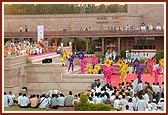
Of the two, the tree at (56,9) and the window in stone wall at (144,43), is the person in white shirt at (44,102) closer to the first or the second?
the window in stone wall at (144,43)

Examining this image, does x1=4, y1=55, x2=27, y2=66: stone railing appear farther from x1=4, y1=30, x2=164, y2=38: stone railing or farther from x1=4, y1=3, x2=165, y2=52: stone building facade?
x1=4, y1=3, x2=165, y2=52: stone building facade

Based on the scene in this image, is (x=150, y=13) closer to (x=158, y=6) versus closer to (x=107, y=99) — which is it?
(x=158, y=6)

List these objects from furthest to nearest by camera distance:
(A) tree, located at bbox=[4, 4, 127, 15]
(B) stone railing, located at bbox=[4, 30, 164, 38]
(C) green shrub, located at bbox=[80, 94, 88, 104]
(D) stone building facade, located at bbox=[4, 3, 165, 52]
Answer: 1. (A) tree, located at bbox=[4, 4, 127, 15]
2. (D) stone building facade, located at bbox=[4, 3, 165, 52]
3. (B) stone railing, located at bbox=[4, 30, 164, 38]
4. (C) green shrub, located at bbox=[80, 94, 88, 104]

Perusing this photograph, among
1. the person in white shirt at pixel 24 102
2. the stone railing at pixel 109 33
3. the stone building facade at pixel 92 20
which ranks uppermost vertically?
the stone building facade at pixel 92 20

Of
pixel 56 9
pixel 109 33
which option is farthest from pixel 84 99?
pixel 56 9

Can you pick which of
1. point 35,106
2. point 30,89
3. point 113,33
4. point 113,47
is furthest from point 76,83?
point 113,47

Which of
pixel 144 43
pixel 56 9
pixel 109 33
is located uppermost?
pixel 56 9

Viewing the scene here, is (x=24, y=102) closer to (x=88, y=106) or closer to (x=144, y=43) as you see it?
(x=88, y=106)

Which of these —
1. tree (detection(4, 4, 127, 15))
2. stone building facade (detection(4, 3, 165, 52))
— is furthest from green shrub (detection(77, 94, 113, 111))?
tree (detection(4, 4, 127, 15))

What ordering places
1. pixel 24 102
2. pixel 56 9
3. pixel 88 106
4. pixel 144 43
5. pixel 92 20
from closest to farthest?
pixel 88 106
pixel 24 102
pixel 144 43
pixel 92 20
pixel 56 9

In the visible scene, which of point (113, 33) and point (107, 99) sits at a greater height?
point (113, 33)

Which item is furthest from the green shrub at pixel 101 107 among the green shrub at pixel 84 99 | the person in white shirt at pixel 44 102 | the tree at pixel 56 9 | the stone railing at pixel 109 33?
the tree at pixel 56 9

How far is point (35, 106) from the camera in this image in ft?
42.5

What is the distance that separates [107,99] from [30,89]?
18.6 feet
